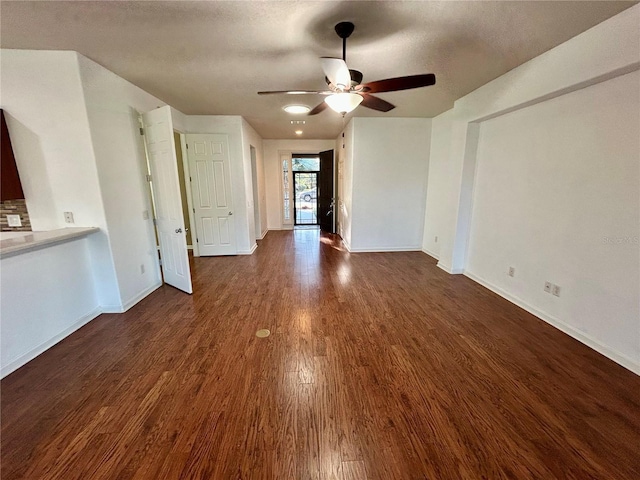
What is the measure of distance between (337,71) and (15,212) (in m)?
3.30

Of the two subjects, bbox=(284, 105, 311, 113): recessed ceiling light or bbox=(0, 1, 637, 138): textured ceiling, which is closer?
bbox=(0, 1, 637, 138): textured ceiling

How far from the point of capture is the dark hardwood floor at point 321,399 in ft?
4.32

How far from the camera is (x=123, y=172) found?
9.40 ft

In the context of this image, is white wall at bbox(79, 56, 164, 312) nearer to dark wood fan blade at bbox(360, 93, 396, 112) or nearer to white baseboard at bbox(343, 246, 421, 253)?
dark wood fan blade at bbox(360, 93, 396, 112)

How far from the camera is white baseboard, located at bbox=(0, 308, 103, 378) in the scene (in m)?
1.94

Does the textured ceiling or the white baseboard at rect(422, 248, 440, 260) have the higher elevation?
the textured ceiling

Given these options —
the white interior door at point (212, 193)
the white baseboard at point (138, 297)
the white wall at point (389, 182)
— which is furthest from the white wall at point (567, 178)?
the white baseboard at point (138, 297)

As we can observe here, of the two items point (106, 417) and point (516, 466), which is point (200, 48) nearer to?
point (106, 417)

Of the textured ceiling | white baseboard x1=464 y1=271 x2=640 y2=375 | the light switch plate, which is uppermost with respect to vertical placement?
the textured ceiling

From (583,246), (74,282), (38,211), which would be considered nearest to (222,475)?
(74,282)

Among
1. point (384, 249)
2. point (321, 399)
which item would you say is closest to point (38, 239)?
point (321, 399)

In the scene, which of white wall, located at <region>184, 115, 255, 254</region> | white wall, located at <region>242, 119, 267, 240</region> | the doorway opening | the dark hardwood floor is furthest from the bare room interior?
the doorway opening

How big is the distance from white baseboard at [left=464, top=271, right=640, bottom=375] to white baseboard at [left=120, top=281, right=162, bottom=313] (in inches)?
175

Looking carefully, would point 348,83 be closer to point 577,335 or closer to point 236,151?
point 577,335
